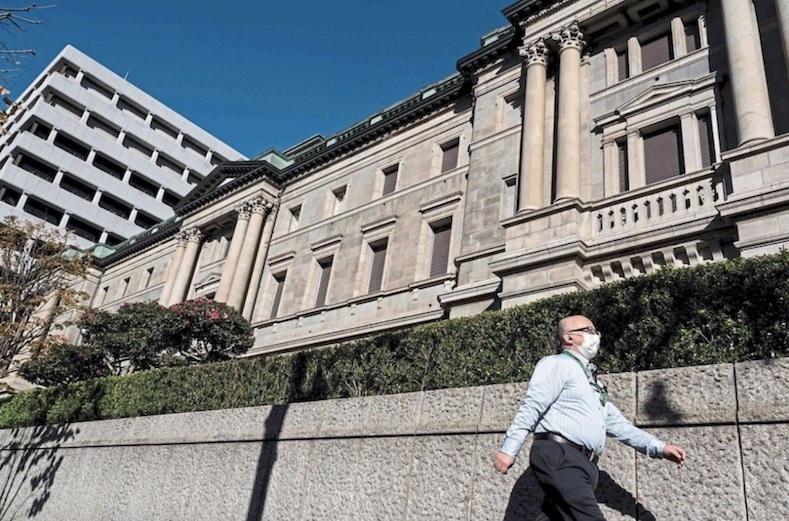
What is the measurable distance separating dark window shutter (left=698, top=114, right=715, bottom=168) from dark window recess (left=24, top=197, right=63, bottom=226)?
62.6m

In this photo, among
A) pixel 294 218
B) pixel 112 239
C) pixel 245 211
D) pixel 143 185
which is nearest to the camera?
pixel 294 218

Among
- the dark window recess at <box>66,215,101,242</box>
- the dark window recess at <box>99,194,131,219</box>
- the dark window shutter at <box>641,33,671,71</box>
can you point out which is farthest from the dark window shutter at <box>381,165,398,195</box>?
the dark window recess at <box>99,194,131,219</box>

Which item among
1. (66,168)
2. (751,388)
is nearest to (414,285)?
(751,388)

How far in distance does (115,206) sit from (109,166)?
5.08m

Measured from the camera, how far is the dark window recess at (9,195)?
58.3m

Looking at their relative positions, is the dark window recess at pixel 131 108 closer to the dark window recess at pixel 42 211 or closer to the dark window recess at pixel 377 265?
the dark window recess at pixel 42 211

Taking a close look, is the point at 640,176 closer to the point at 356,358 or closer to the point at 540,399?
the point at 356,358

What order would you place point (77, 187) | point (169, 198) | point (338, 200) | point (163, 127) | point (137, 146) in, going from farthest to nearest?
point (163, 127)
point (169, 198)
point (137, 146)
point (77, 187)
point (338, 200)

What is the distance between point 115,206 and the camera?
66375 mm

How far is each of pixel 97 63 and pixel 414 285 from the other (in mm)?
68662

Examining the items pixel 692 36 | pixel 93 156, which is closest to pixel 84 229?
pixel 93 156

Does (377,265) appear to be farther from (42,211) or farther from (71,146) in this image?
(71,146)

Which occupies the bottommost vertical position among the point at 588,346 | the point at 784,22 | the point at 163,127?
the point at 588,346

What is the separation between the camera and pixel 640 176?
49.3 feet
